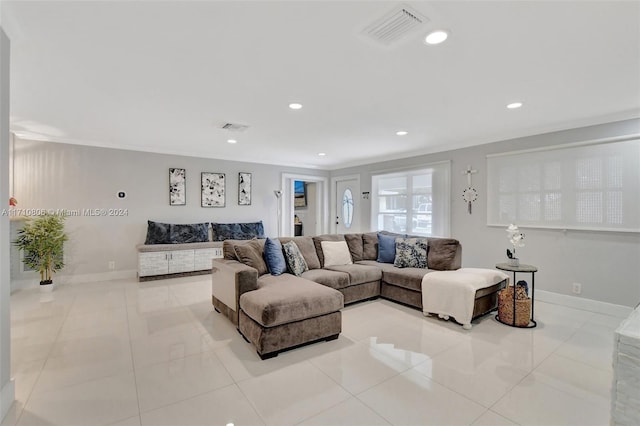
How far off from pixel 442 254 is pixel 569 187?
1815mm

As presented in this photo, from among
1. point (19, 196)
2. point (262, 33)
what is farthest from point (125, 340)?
point (19, 196)

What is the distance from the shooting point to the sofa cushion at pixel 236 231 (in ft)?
19.8

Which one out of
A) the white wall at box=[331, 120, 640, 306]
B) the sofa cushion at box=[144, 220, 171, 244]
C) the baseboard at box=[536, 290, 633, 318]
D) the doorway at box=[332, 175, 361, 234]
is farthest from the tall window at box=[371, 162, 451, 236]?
the sofa cushion at box=[144, 220, 171, 244]

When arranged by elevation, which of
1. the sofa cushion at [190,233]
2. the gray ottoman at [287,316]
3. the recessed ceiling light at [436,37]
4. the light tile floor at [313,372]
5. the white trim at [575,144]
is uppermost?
the recessed ceiling light at [436,37]

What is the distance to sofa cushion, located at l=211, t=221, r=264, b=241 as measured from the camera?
602 centimetres

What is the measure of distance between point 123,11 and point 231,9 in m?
0.62

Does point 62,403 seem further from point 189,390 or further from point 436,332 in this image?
point 436,332

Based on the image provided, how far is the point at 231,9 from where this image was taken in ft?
5.51

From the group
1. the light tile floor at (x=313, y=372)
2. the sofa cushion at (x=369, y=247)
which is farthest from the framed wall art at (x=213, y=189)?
the sofa cushion at (x=369, y=247)

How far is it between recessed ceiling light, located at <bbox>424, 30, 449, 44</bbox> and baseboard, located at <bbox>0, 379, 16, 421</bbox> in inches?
132

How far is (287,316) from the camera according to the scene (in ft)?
8.30

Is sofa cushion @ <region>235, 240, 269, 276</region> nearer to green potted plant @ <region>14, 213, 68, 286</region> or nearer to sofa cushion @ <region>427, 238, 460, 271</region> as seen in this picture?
sofa cushion @ <region>427, 238, 460, 271</region>

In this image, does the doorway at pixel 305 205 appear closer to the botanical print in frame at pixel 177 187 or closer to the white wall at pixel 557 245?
the botanical print in frame at pixel 177 187

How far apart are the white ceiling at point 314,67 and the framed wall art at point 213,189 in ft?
6.26
